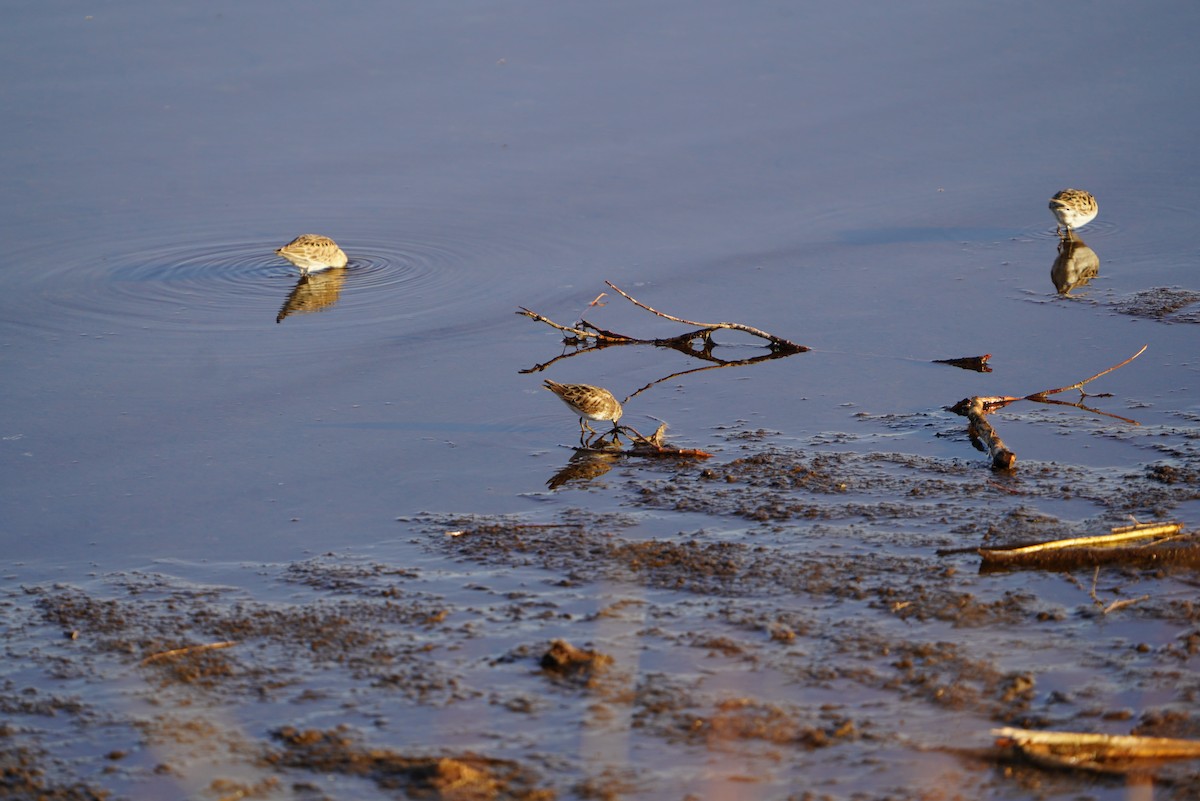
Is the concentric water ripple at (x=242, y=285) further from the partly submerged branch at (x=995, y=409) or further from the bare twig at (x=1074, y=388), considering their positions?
the bare twig at (x=1074, y=388)

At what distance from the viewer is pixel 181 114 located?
562 inches

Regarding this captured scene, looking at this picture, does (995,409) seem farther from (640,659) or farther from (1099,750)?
(1099,750)

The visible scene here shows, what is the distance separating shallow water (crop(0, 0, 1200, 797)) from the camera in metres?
7.00

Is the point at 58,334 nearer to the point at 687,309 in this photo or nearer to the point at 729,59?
the point at 687,309

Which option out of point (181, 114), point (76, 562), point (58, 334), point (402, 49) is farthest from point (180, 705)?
point (402, 49)

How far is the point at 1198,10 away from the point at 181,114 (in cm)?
1233

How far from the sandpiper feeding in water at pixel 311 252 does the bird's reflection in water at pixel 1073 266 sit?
5.54 m

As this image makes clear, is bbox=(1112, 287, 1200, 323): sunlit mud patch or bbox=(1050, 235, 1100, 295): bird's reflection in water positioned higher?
bbox=(1050, 235, 1100, 295): bird's reflection in water

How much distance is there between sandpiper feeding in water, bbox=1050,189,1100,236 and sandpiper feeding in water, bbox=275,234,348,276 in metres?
5.77

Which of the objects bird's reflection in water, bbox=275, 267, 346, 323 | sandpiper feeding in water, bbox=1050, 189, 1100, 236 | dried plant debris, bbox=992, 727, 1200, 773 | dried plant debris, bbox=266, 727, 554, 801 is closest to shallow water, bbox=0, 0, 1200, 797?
bird's reflection in water, bbox=275, 267, 346, 323

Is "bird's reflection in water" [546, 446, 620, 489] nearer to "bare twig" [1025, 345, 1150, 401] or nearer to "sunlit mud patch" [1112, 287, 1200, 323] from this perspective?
"bare twig" [1025, 345, 1150, 401]

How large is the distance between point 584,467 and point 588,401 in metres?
0.39

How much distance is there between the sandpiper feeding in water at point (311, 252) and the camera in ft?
35.1

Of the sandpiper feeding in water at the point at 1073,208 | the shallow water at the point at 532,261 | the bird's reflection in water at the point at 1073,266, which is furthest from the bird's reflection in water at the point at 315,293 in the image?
the sandpiper feeding in water at the point at 1073,208
